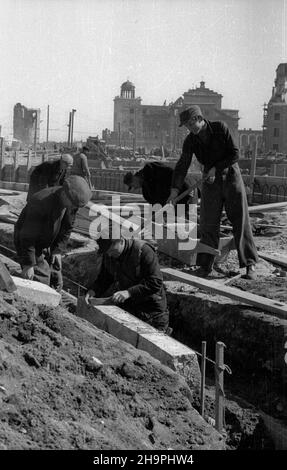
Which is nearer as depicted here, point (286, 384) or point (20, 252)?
point (286, 384)

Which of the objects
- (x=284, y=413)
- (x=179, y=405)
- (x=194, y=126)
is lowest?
(x=284, y=413)

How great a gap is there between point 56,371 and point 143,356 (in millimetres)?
876

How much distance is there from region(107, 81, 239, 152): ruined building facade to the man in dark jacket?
6485 cm

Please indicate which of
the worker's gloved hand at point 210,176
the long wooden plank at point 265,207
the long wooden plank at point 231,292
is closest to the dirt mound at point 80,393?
the long wooden plank at point 231,292

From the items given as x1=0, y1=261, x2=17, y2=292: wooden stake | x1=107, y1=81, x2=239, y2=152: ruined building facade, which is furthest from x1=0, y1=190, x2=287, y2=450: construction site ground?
x1=107, y1=81, x2=239, y2=152: ruined building facade

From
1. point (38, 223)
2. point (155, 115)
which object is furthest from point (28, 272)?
point (155, 115)

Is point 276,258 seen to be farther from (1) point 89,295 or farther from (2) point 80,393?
(2) point 80,393

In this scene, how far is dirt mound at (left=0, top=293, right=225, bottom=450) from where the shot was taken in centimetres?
312

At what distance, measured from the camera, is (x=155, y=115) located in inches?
3110

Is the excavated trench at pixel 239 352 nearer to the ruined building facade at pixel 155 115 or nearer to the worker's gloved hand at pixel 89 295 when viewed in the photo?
the worker's gloved hand at pixel 89 295

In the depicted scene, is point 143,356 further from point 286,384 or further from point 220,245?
point 220,245

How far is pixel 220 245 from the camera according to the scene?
7.23m

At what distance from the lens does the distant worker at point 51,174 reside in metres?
7.86
